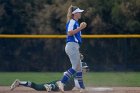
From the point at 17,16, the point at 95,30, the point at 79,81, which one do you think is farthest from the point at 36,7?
the point at 79,81

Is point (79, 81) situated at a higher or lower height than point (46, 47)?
higher

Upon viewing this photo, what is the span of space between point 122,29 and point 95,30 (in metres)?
1.08

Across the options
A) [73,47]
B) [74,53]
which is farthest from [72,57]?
[73,47]

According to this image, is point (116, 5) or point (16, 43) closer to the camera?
point (16, 43)

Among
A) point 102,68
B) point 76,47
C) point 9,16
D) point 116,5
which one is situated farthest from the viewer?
point 9,16

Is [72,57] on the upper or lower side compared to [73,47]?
lower

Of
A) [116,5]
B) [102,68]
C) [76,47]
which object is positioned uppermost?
[76,47]

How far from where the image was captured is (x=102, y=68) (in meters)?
20.8

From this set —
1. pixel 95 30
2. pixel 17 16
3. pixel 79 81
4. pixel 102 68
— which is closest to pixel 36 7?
pixel 17 16

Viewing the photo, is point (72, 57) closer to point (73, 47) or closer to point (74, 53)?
point (74, 53)

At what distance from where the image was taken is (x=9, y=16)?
2433 cm

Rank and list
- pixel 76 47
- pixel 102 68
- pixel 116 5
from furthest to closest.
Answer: pixel 116 5
pixel 102 68
pixel 76 47

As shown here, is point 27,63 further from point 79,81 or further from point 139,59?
point 79,81

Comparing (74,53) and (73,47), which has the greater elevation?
(73,47)
